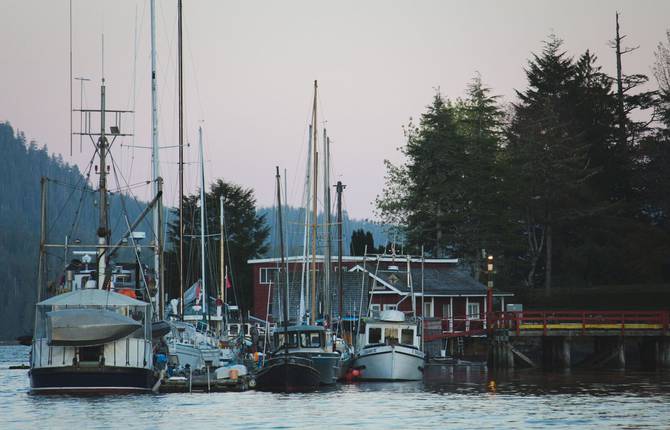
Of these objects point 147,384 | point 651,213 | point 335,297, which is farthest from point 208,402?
point 651,213

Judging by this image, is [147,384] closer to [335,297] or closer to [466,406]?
[466,406]

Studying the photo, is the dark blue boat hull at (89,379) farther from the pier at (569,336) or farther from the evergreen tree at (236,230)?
the evergreen tree at (236,230)

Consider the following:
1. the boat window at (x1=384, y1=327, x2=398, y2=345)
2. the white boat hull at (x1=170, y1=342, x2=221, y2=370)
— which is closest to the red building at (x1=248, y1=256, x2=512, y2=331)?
the boat window at (x1=384, y1=327, x2=398, y2=345)

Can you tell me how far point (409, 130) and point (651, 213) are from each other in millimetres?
26284

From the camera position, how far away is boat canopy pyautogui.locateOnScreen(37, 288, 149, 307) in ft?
176

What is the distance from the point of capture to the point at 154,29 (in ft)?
229

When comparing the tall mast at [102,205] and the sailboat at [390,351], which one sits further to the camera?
the sailboat at [390,351]

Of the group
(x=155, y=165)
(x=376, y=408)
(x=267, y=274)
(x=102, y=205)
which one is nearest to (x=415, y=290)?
(x=267, y=274)

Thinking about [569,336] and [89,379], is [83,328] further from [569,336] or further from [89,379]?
[569,336]

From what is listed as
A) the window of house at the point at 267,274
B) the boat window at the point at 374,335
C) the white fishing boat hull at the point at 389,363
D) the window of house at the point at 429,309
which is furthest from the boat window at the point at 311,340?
the window of house at the point at 267,274

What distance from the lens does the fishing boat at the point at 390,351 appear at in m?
67.8

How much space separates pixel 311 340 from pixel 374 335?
308 inches

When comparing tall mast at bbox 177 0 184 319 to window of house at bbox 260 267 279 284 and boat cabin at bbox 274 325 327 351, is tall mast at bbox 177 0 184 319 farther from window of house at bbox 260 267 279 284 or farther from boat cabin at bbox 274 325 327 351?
window of house at bbox 260 267 279 284

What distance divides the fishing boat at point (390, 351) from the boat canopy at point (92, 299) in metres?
17.8
